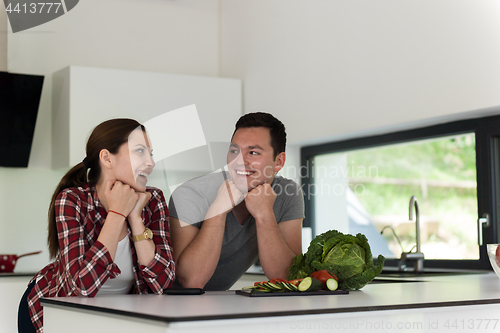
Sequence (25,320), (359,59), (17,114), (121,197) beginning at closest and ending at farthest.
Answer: (121,197), (25,320), (359,59), (17,114)

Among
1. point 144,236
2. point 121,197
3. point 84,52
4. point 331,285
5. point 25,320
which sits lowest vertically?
point 25,320

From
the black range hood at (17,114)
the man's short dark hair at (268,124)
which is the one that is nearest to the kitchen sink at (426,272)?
the man's short dark hair at (268,124)

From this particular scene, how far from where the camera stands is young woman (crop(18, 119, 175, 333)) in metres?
1.48

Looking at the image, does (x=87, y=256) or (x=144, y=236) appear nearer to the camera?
(x=87, y=256)

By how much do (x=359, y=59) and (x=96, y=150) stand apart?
5.30 feet

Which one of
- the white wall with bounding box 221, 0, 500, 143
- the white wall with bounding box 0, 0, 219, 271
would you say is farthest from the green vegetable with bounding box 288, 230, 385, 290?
the white wall with bounding box 0, 0, 219, 271

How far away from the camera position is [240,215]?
193cm

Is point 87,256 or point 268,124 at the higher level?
point 268,124

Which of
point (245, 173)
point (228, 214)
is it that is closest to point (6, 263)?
point (228, 214)

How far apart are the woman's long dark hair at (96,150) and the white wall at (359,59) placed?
135cm

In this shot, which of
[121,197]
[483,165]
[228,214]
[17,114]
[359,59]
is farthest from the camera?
[17,114]

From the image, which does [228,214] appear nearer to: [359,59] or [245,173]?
[245,173]

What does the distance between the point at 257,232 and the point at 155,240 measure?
13.5 inches

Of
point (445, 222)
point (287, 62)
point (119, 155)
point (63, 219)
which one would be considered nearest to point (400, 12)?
point (287, 62)
